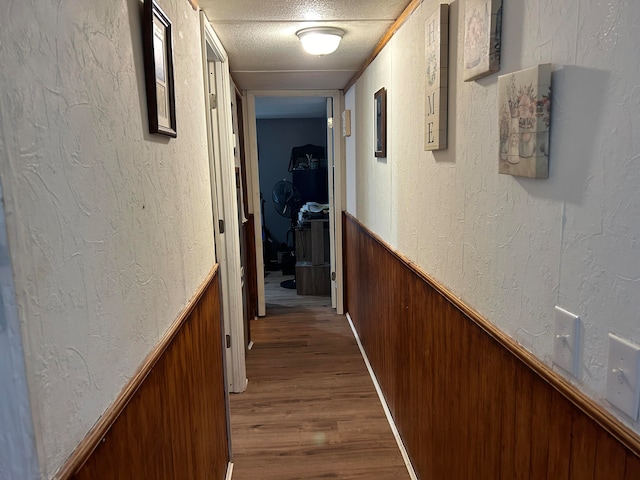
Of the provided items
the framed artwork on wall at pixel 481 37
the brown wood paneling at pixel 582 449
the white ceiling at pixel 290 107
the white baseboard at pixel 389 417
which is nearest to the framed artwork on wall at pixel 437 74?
the framed artwork on wall at pixel 481 37

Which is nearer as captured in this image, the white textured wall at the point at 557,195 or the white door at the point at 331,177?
the white textured wall at the point at 557,195

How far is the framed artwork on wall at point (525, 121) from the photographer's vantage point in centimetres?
94

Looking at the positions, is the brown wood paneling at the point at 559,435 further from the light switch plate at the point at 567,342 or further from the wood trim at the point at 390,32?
the wood trim at the point at 390,32

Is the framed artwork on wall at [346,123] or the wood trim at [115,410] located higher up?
the framed artwork on wall at [346,123]

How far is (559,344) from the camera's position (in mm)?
939

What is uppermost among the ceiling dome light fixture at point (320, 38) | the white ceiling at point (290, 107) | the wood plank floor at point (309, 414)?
the white ceiling at point (290, 107)

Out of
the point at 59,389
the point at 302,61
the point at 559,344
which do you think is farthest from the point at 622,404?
the point at 302,61

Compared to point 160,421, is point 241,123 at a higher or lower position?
higher

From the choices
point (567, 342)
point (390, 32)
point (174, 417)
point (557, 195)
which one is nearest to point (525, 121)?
point (557, 195)

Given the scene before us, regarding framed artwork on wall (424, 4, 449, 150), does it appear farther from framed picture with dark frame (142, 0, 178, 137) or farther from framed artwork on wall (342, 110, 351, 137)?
framed artwork on wall (342, 110, 351, 137)

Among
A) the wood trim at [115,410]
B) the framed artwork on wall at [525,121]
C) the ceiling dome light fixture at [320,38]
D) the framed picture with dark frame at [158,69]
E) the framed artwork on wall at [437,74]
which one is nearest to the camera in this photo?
the wood trim at [115,410]

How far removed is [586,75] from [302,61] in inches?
93.0

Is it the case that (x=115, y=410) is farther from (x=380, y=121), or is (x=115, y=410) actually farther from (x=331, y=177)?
(x=331, y=177)

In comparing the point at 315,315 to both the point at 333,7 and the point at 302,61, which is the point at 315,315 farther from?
the point at 333,7
